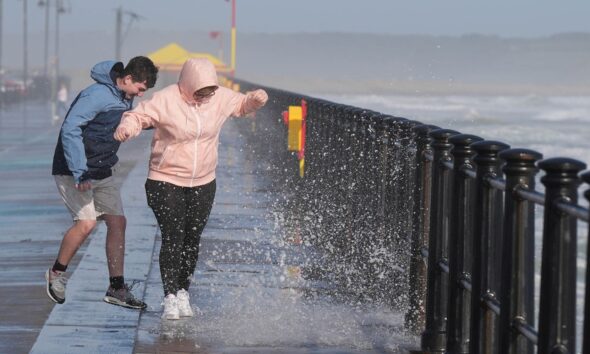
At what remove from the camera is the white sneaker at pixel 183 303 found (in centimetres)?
862

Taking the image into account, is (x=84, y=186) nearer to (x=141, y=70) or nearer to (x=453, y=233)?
(x=141, y=70)

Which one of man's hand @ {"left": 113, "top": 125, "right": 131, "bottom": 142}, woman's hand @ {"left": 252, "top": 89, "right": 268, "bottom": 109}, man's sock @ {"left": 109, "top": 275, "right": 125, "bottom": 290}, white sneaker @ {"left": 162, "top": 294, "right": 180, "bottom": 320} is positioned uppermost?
woman's hand @ {"left": 252, "top": 89, "right": 268, "bottom": 109}

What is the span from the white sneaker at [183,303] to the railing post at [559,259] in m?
3.83

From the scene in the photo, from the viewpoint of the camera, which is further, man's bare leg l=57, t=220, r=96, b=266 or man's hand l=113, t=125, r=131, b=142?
man's bare leg l=57, t=220, r=96, b=266

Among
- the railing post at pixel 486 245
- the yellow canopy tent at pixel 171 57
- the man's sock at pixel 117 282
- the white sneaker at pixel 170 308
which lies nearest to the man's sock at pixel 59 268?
the man's sock at pixel 117 282

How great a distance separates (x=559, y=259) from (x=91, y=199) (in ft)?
14.7

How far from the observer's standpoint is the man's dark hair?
855 cm

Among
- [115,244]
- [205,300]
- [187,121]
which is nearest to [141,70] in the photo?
[187,121]

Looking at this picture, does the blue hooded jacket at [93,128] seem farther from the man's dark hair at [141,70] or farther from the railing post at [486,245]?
the railing post at [486,245]

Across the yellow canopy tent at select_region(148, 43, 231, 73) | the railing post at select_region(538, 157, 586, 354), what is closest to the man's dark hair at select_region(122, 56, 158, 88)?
the railing post at select_region(538, 157, 586, 354)

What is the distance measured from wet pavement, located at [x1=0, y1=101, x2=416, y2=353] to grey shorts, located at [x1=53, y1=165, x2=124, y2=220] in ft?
1.86

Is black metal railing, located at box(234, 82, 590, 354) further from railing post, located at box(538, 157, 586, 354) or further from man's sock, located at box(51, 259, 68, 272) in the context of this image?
man's sock, located at box(51, 259, 68, 272)

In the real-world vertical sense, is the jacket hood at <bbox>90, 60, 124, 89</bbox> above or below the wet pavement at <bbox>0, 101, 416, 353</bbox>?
above

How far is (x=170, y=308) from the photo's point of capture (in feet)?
28.0
